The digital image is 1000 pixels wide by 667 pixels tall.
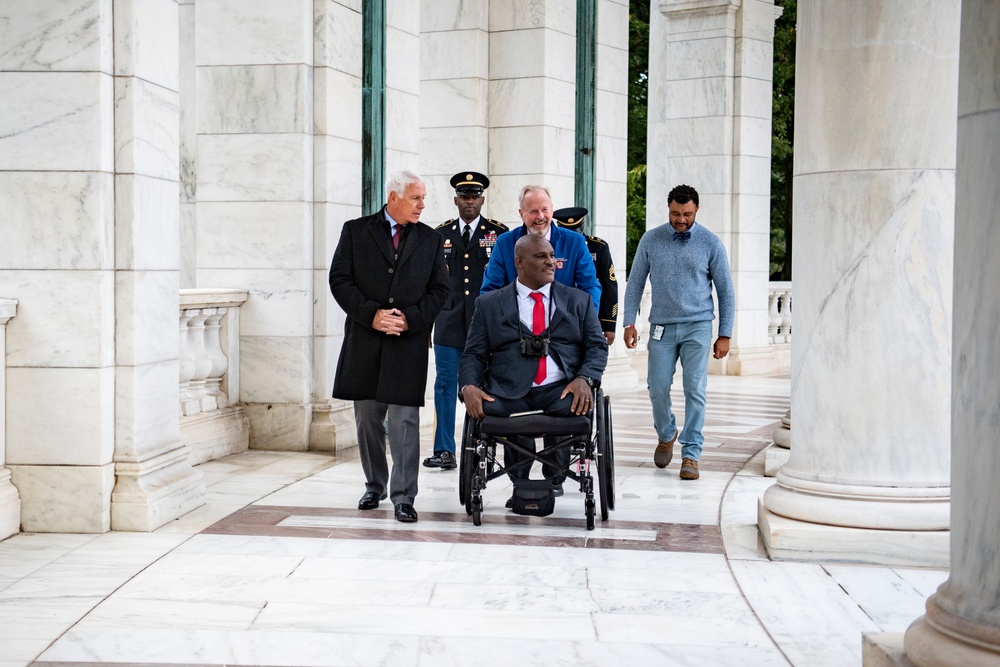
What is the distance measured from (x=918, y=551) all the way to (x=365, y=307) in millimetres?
3069

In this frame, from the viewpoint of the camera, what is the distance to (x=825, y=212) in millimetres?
6305

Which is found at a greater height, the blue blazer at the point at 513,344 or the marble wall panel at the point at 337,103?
the marble wall panel at the point at 337,103

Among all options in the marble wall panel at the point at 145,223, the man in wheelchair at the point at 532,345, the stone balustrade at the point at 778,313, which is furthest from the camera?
the stone balustrade at the point at 778,313

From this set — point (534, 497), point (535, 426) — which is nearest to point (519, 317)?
point (535, 426)

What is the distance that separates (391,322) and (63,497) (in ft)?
6.27

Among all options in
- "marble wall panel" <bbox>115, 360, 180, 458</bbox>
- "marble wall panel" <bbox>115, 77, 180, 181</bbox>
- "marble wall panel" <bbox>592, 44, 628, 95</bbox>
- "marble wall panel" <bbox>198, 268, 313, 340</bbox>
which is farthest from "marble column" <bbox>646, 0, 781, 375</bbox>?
"marble wall panel" <bbox>115, 360, 180, 458</bbox>

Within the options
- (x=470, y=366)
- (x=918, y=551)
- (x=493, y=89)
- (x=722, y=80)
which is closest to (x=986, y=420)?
(x=918, y=551)

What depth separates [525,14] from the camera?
45.0 feet

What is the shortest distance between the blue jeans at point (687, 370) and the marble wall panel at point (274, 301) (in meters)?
2.64

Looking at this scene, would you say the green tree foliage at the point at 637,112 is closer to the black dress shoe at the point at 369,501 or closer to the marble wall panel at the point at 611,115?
the marble wall panel at the point at 611,115

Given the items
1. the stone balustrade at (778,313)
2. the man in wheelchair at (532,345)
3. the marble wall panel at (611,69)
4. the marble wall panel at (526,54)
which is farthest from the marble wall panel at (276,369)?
the stone balustrade at (778,313)

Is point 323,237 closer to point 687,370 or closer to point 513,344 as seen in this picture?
point 687,370

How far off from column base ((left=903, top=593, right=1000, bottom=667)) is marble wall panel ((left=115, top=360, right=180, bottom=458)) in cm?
450

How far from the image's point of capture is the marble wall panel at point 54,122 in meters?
6.79
